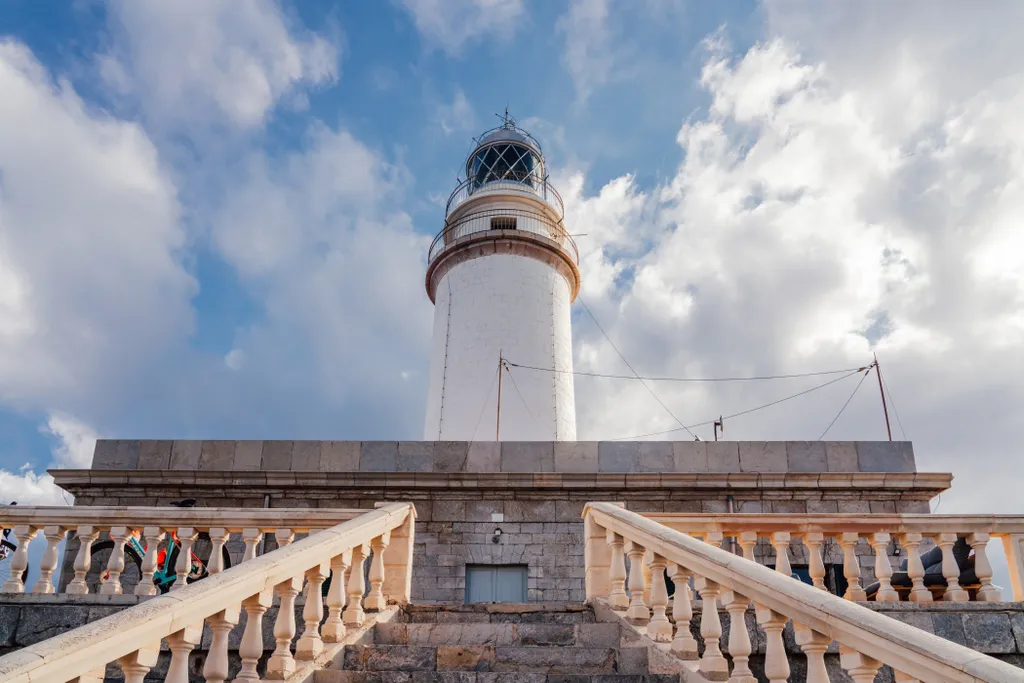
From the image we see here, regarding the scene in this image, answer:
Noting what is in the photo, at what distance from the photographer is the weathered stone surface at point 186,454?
11.6 metres

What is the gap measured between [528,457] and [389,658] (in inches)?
232

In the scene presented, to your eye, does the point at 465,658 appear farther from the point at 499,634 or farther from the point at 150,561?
the point at 150,561

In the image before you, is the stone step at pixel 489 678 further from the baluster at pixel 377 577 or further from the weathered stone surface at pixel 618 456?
the weathered stone surface at pixel 618 456

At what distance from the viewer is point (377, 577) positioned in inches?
267

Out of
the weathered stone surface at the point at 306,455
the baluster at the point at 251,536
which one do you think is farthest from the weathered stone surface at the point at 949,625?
the weathered stone surface at the point at 306,455

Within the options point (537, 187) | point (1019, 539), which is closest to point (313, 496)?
point (1019, 539)

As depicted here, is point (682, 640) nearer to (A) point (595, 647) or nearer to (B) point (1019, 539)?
(A) point (595, 647)

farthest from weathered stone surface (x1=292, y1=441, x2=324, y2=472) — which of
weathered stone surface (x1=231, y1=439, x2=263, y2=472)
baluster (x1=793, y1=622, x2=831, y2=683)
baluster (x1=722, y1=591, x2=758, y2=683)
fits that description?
baluster (x1=793, y1=622, x2=831, y2=683)

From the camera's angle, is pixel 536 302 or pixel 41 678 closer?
pixel 41 678

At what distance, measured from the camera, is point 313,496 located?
11.3m

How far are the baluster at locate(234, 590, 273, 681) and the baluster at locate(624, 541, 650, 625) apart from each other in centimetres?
265

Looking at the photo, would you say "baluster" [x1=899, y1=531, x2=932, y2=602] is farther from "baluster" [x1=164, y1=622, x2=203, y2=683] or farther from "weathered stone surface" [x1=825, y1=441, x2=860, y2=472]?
"baluster" [x1=164, y1=622, x2=203, y2=683]

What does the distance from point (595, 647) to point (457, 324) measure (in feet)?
48.0

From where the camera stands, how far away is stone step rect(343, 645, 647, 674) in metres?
5.47
